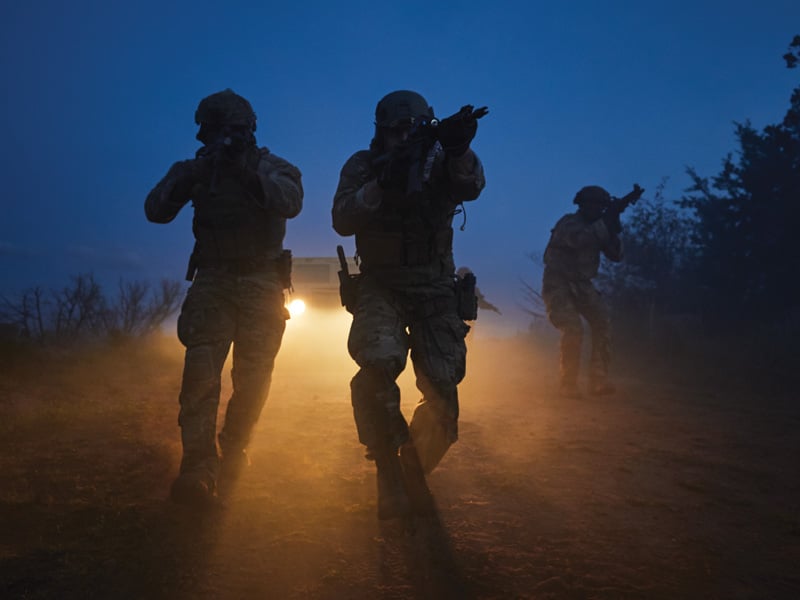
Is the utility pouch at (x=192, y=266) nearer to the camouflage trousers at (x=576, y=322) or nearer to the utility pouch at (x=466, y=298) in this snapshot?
the utility pouch at (x=466, y=298)

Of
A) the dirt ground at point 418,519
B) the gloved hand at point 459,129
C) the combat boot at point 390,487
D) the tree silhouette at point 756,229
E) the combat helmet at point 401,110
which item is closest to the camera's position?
the dirt ground at point 418,519

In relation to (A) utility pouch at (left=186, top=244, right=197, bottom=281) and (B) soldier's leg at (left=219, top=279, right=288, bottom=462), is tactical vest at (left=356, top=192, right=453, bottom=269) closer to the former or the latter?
(B) soldier's leg at (left=219, top=279, right=288, bottom=462)

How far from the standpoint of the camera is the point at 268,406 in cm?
624

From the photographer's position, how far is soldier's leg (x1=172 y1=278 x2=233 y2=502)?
3008 mm

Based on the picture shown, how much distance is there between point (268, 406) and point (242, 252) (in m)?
3.01

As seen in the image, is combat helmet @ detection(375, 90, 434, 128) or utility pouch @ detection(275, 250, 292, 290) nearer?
combat helmet @ detection(375, 90, 434, 128)

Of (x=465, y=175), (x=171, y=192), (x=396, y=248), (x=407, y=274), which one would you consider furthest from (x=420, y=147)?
(x=171, y=192)

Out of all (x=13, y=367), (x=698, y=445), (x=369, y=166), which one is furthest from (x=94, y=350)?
(x=698, y=445)

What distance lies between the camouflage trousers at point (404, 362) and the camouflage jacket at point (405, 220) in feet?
0.46

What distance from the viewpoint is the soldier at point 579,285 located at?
7395mm

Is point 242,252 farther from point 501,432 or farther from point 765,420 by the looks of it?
point 765,420

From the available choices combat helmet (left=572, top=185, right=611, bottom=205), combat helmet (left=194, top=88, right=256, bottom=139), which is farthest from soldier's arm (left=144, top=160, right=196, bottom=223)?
combat helmet (left=572, top=185, right=611, bottom=205)

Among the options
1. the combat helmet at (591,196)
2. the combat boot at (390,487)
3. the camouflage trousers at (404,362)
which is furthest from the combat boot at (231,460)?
the combat helmet at (591,196)

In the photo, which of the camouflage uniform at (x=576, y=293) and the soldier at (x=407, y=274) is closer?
the soldier at (x=407, y=274)
